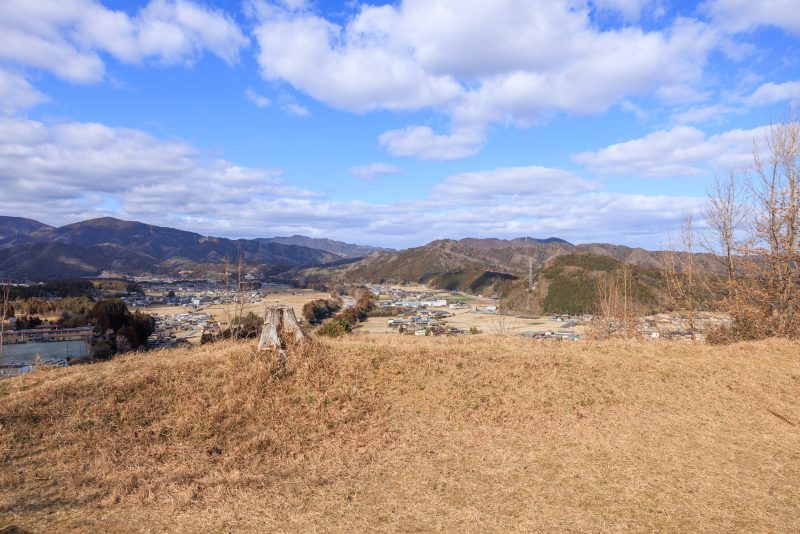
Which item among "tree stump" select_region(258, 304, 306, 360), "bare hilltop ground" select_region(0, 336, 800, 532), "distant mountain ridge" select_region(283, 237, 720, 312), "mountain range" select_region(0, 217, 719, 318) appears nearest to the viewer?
"bare hilltop ground" select_region(0, 336, 800, 532)

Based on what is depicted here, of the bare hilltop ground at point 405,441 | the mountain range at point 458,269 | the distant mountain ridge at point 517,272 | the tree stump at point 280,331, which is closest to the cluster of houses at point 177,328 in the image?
the mountain range at point 458,269

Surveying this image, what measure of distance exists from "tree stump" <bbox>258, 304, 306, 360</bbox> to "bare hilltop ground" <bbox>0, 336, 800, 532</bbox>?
1.59 ft

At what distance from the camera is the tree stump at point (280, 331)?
10578mm

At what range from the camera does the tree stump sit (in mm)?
10578

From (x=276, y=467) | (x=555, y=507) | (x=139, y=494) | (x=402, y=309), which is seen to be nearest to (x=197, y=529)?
(x=139, y=494)

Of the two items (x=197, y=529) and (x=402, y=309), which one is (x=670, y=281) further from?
(x=402, y=309)

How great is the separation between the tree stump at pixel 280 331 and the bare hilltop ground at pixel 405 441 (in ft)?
1.59

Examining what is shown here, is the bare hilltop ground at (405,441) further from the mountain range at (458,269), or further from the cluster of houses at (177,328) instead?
the cluster of houses at (177,328)

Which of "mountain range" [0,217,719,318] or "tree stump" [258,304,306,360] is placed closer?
"tree stump" [258,304,306,360]

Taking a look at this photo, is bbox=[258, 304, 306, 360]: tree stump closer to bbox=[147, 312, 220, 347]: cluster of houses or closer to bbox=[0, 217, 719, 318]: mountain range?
bbox=[0, 217, 719, 318]: mountain range

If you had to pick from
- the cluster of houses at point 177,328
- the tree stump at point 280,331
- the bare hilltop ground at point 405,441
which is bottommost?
the cluster of houses at point 177,328

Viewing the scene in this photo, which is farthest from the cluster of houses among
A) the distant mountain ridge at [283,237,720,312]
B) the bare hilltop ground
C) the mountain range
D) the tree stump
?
the distant mountain ridge at [283,237,720,312]

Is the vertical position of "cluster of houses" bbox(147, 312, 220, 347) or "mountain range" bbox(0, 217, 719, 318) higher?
"mountain range" bbox(0, 217, 719, 318)

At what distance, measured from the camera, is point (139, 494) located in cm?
587
